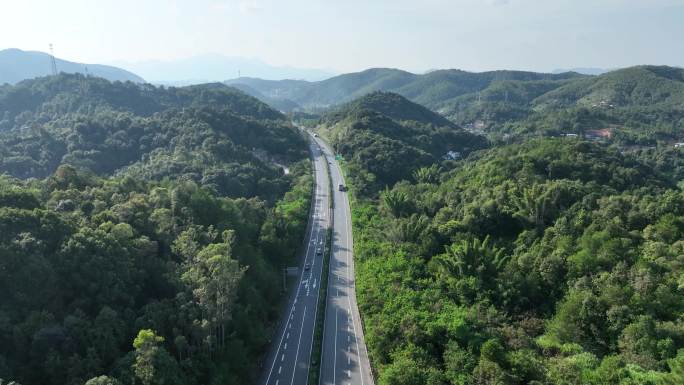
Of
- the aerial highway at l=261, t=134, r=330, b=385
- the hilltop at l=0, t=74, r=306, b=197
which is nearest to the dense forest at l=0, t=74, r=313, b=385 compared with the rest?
the aerial highway at l=261, t=134, r=330, b=385

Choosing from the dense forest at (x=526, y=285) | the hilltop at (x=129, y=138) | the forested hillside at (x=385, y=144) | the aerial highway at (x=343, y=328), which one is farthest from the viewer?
the forested hillside at (x=385, y=144)

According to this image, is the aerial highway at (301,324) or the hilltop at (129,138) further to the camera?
the hilltop at (129,138)

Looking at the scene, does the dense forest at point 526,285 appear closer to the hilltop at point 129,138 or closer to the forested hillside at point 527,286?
the forested hillside at point 527,286

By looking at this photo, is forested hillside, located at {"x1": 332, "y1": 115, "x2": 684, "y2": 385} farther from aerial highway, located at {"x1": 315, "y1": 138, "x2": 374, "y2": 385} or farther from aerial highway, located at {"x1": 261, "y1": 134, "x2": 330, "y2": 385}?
aerial highway, located at {"x1": 261, "y1": 134, "x2": 330, "y2": 385}

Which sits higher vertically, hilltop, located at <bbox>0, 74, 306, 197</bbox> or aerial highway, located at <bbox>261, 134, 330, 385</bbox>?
hilltop, located at <bbox>0, 74, 306, 197</bbox>

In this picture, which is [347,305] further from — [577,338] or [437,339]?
[577,338]

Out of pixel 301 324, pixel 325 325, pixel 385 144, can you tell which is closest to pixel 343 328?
pixel 325 325

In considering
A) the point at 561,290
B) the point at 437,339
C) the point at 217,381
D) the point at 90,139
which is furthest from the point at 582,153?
the point at 90,139

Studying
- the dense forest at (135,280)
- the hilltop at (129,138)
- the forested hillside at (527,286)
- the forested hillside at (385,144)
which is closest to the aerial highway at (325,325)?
the dense forest at (135,280)
